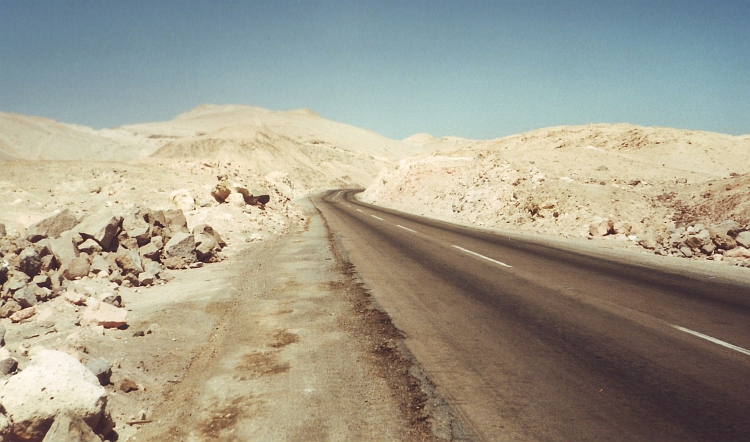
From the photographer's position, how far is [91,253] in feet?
28.8

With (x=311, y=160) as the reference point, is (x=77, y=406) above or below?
below

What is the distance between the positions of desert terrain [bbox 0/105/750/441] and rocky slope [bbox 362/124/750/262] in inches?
5.4

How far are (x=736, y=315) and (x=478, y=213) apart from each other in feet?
63.6

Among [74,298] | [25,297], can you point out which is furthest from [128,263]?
[25,297]

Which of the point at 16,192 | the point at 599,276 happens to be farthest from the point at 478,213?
the point at 16,192

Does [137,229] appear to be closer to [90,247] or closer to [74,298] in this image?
[90,247]

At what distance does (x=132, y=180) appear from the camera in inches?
775

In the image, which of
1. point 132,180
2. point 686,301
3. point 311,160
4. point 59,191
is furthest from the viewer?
point 311,160

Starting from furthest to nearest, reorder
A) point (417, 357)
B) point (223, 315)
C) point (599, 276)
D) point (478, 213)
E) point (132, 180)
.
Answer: point (478, 213), point (132, 180), point (599, 276), point (223, 315), point (417, 357)

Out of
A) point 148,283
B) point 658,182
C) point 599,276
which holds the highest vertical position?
point 658,182

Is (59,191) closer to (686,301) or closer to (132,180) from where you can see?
(132,180)

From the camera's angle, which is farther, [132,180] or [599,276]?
[132,180]

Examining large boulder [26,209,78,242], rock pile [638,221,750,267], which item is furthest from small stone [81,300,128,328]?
rock pile [638,221,750,267]

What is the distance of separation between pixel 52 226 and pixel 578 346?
10.6 meters
